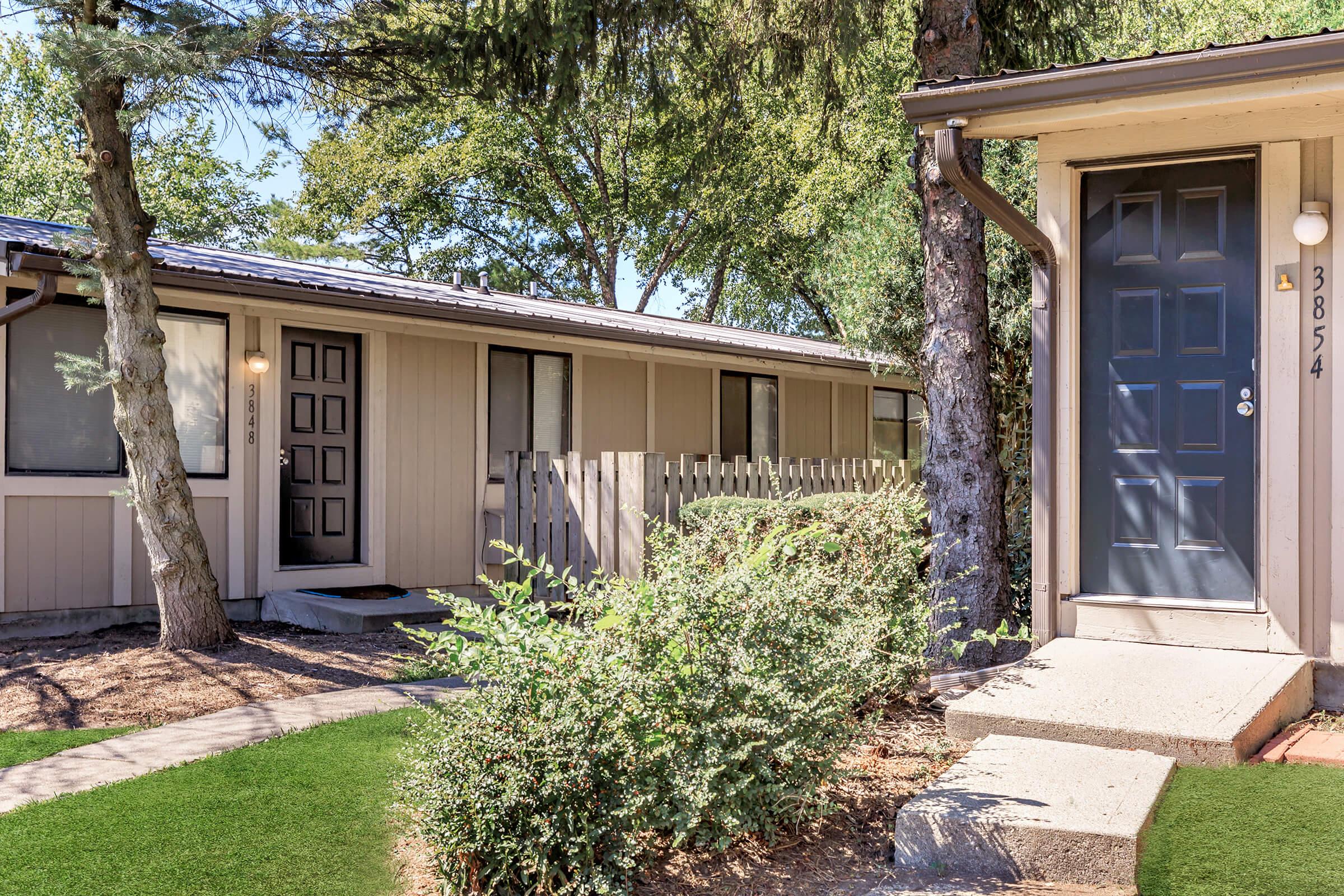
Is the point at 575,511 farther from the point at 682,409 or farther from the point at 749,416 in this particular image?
the point at 749,416

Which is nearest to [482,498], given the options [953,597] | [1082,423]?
[953,597]

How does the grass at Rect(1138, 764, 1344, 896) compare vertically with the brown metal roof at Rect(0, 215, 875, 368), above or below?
below

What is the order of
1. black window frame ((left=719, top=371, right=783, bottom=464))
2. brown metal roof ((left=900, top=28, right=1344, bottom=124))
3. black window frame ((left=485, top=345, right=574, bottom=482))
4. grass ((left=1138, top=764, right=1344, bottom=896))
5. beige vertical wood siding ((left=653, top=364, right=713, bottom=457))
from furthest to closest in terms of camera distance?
black window frame ((left=719, top=371, right=783, bottom=464)), beige vertical wood siding ((left=653, top=364, right=713, bottom=457)), black window frame ((left=485, top=345, right=574, bottom=482)), brown metal roof ((left=900, top=28, right=1344, bottom=124)), grass ((left=1138, top=764, right=1344, bottom=896))

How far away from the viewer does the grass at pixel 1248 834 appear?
Result: 2848 mm

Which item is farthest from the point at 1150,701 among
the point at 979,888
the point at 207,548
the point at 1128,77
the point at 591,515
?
the point at 207,548

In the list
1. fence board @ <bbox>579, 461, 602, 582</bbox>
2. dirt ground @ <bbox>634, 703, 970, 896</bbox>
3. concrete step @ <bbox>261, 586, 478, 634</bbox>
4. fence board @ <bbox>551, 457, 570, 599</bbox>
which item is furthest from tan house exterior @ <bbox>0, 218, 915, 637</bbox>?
dirt ground @ <bbox>634, 703, 970, 896</bbox>

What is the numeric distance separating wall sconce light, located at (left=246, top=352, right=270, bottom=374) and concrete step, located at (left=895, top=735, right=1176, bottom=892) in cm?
684

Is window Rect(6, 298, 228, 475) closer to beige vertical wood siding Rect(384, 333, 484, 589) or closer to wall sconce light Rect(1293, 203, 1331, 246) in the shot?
beige vertical wood siding Rect(384, 333, 484, 589)

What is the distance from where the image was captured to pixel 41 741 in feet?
15.6

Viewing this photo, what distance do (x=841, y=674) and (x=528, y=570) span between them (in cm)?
585

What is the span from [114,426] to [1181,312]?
7424 mm

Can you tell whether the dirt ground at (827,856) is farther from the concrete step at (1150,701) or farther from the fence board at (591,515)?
the fence board at (591,515)

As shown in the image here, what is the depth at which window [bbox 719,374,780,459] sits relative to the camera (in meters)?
13.2

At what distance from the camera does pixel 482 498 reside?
1019 centimetres
